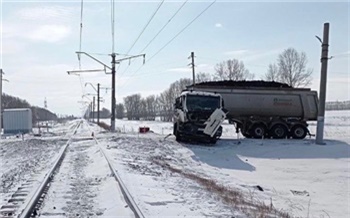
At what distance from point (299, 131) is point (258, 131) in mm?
2833

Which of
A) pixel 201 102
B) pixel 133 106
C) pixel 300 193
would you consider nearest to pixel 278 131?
pixel 201 102

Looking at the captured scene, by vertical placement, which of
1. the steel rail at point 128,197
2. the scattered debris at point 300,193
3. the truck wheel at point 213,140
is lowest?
the scattered debris at point 300,193

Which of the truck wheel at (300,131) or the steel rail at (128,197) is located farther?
the truck wheel at (300,131)

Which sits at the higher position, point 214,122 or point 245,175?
point 214,122

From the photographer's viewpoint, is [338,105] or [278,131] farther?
[338,105]

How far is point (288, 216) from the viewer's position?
7938mm

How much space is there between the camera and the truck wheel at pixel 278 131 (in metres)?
27.5

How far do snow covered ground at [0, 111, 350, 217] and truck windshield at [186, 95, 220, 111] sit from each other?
82.7 inches

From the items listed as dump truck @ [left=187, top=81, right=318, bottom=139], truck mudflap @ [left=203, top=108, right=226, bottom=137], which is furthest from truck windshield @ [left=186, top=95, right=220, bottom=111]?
dump truck @ [left=187, top=81, right=318, bottom=139]

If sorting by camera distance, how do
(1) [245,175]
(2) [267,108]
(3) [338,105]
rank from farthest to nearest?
1. (3) [338,105]
2. (2) [267,108]
3. (1) [245,175]

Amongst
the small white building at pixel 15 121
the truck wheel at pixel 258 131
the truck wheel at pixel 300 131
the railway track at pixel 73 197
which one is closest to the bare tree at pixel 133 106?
the small white building at pixel 15 121

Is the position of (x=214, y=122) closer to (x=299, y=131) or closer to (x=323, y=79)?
(x=323, y=79)

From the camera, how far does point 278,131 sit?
1085 inches

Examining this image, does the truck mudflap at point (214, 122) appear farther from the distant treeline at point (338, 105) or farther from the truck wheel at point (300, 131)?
the distant treeline at point (338, 105)
